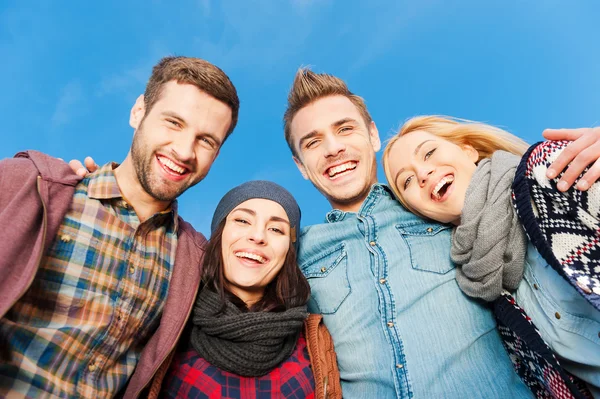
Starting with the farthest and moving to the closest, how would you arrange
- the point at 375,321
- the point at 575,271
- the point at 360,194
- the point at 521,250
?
the point at 360,194, the point at 375,321, the point at 521,250, the point at 575,271

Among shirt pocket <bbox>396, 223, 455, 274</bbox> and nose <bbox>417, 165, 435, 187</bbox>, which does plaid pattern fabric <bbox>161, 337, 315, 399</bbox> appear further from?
nose <bbox>417, 165, 435, 187</bbox>

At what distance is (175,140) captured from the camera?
124 inches

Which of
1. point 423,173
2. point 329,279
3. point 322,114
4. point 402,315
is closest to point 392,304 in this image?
point 402,315

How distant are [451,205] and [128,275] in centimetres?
233

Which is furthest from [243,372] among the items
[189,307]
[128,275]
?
[128,275]

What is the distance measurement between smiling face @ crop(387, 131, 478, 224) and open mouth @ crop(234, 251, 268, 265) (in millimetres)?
1267

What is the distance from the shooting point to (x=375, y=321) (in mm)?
3059

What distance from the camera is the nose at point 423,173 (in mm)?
3004

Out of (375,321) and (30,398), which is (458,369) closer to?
(375,321)

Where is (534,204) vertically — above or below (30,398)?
above

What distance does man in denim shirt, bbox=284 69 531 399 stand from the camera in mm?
2811

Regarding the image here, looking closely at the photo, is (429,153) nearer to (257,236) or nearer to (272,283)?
(257,236)

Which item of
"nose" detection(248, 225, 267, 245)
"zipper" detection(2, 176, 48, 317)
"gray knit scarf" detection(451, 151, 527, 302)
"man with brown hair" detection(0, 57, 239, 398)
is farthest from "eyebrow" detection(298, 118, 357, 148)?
"zipper" detection(2, 176, 48, 317)

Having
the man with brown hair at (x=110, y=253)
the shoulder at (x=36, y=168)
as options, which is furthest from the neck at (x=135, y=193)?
the shoulder at (x=36, y=168)
